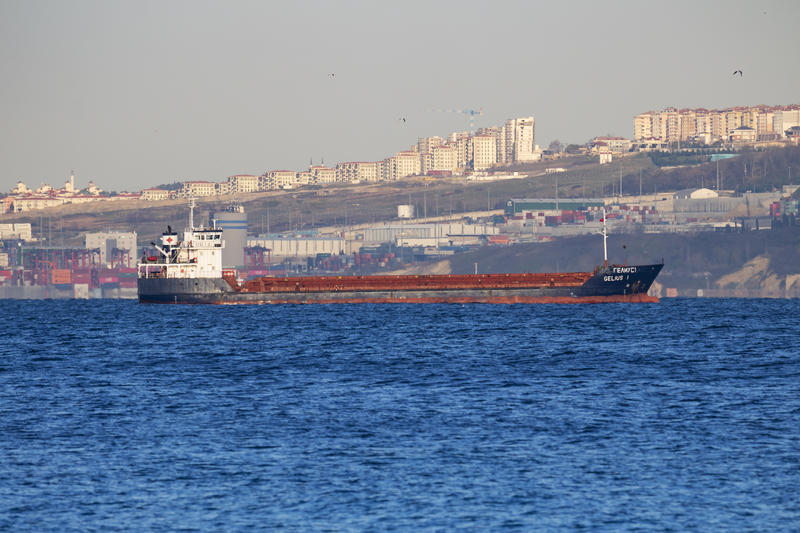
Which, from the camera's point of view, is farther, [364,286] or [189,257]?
[189,257]

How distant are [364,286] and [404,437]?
82841 mm

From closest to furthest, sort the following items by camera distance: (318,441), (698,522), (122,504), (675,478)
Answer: (698,522) → (122,504) → (675,478) → (318,441)

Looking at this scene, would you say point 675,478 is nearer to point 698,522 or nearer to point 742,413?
point 698,522

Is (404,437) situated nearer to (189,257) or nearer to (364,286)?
(364,286)

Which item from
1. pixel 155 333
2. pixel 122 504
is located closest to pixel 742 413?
pixel 122 504

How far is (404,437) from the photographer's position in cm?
3734

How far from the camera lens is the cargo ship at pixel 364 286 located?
116562mm

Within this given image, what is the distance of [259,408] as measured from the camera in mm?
44781

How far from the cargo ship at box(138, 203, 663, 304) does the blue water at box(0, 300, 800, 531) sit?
42.1 m

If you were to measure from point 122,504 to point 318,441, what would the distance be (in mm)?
9293

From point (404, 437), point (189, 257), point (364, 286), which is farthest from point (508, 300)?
Answer: point (404, 437)

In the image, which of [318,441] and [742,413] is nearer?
[318,441]

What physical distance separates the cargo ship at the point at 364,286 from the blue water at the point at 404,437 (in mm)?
42097

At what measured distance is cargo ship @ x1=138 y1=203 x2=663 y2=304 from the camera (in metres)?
117
